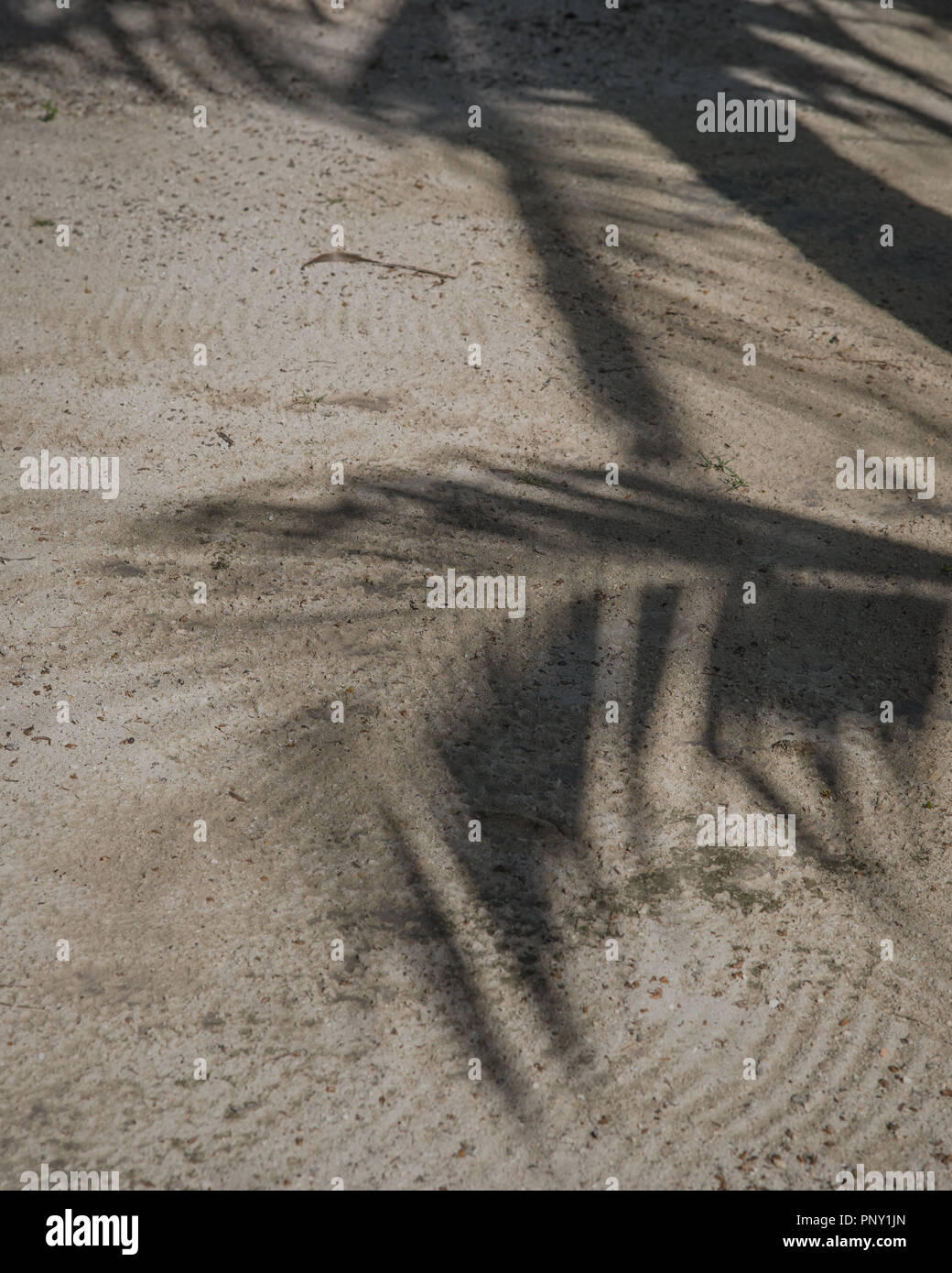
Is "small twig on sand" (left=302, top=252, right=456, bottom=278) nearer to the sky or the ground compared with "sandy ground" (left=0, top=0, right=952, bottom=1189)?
nearer to the sky

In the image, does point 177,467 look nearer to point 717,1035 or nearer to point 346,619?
point 346,619

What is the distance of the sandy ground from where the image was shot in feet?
10.6

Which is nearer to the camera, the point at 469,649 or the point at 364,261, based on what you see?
the point at 469,649

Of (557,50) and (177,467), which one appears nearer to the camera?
(177,467)

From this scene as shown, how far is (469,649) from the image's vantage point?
4676mm

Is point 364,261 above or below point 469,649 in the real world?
above

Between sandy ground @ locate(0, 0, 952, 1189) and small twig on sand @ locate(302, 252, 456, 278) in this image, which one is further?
small twig on sand @ locate(302, 252, 456, 278)

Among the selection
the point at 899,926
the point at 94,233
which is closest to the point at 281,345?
the point at 94,233

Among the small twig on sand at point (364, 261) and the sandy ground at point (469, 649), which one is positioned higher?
the small twig on sand at point (364, 261)

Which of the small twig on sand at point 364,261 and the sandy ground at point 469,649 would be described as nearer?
the sandy ground at point 469,649

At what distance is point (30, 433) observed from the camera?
232 inches

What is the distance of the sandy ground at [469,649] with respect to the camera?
3219mm

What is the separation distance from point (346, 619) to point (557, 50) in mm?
7637
